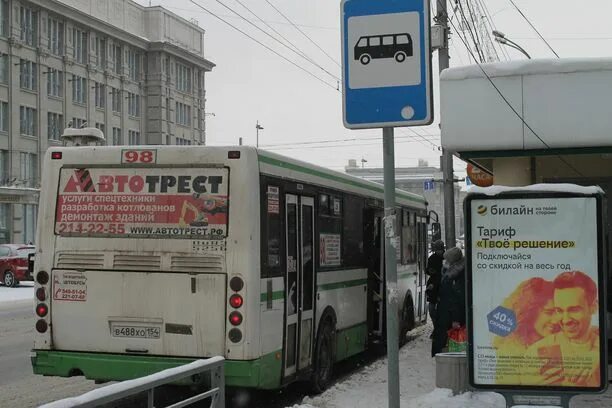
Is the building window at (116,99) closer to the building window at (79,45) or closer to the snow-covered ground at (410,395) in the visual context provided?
the building window at (79,45)

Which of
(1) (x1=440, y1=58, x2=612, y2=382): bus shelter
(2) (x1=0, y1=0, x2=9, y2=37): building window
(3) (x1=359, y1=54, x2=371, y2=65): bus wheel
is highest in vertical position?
(2) (x1=0, y1=0, x2=9, y2=37): building window

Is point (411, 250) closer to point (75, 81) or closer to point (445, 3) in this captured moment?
point (445, 3)

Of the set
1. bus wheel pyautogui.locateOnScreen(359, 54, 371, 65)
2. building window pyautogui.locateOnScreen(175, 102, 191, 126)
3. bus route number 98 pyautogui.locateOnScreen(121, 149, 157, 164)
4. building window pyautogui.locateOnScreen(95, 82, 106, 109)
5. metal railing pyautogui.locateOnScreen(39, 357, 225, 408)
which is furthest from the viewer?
building window pyautogui.locateOnScreen(175, 102, 191, 126)

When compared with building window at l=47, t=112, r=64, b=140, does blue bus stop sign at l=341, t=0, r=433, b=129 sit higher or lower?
lower

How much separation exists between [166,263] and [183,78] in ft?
223

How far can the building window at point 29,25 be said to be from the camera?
53719mm

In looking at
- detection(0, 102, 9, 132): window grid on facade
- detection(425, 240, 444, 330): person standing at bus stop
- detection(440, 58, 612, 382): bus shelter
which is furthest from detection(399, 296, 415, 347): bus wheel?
detection(0, 102, 9, 132): window grid on facade

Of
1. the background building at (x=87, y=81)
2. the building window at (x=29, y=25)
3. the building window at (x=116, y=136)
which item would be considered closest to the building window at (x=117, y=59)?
the background building at (x=87, y=81)

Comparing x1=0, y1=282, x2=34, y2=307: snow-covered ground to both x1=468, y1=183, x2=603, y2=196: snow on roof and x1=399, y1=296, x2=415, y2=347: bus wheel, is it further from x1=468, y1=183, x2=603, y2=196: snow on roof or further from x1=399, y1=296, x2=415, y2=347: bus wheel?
x1=468, y1=183, x2=603, y2=196: snow on roof

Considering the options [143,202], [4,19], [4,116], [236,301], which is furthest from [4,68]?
[236,301]

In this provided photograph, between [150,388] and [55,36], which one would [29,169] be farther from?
[150,388]

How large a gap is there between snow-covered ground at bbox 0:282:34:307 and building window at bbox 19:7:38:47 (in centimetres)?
2722

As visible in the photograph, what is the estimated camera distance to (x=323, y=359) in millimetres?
9766

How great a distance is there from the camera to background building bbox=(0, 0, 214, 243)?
52094mm
